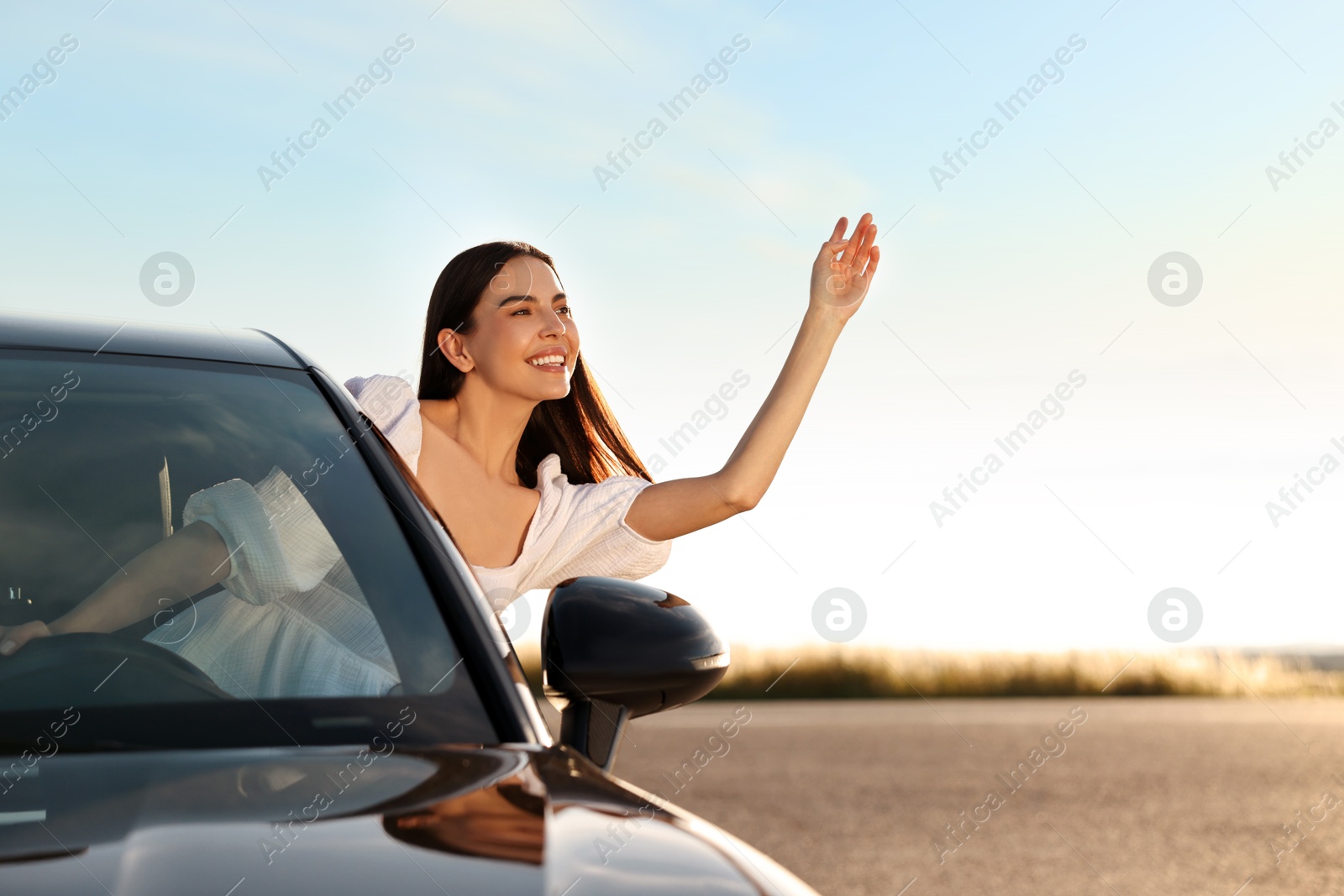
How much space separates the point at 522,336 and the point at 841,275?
106cm

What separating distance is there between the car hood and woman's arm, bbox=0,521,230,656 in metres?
0.65

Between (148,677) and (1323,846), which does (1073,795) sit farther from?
(148,677)

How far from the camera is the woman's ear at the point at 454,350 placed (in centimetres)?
429

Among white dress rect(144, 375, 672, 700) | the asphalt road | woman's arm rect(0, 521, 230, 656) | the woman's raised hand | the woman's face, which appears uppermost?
the woman's face

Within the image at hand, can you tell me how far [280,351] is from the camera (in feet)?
6.82

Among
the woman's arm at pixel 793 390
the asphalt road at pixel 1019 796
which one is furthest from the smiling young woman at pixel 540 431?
the asphalt road at pixel 1019 796

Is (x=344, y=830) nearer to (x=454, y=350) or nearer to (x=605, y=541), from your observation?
(x=605, y=541)

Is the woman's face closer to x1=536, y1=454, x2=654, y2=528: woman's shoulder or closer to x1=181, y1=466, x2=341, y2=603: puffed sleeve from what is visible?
x1=536, y1=454, x2=654, y2=528: woman's shoulder

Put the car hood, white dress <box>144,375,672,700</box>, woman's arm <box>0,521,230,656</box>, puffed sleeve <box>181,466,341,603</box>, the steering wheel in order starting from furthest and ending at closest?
woman's arm <box>0,521,230,656</box> < puffed sleeve <box>181,466,341,603</box> < white dress <box>144,375,672,700</box> < the steering wheel < the car hood

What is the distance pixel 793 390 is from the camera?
378 cm

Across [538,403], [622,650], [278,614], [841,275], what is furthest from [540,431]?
[622,650]

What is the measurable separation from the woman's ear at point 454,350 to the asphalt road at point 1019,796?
3268 millimetres

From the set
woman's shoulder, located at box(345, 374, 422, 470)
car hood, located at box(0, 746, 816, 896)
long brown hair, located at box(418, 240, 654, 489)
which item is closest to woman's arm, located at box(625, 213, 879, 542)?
long brown hair, located at box(418, 240, 654, 489)

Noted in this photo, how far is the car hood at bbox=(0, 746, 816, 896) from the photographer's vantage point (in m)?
1.08
